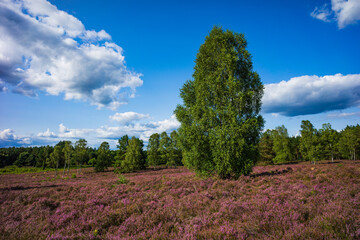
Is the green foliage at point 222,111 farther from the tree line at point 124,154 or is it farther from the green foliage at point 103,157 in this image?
the green foliage at point 103,157

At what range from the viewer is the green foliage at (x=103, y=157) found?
4638cm

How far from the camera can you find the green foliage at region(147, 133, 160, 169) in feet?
169

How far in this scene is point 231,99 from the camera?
15.1 meters

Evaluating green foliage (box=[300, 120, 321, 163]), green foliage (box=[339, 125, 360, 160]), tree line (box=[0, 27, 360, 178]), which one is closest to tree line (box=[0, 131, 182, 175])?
tree line (box=[0, 27, 360, 178])

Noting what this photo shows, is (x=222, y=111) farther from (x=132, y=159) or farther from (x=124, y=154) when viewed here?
(x=124, y=154)

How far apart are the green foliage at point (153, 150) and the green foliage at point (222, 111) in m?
36.7

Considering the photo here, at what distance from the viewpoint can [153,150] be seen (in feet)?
170

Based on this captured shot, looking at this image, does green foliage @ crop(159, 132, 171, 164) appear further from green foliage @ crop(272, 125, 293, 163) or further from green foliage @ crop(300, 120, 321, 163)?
green foliage @ crop(300, 120, 321, 163)

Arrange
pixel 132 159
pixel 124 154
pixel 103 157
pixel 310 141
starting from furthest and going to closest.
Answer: pixel 124 154 → pixel 103 157 → pixel 132 159 → pixel 310 141

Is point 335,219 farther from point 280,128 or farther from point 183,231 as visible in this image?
point 280,128

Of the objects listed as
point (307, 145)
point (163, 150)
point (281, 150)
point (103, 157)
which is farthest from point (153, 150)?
point (307, 145)

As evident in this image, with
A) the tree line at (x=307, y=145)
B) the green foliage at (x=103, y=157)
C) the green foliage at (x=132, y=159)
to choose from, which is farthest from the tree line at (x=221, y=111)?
the green foliage at (x=103, y=157)

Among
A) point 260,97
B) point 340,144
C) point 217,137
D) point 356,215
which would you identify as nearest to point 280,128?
point 340,144

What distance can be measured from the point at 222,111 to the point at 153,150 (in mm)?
40760
